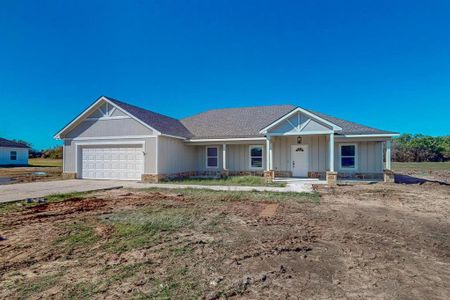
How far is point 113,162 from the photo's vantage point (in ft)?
56.9

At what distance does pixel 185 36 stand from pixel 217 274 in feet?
66.5

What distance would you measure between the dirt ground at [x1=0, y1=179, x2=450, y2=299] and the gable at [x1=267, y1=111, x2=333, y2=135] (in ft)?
24.6

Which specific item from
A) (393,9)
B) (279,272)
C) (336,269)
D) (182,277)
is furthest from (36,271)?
(393,9)

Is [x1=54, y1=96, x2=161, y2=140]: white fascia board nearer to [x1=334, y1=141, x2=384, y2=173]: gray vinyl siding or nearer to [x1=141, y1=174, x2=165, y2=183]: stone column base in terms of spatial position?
[x1=141, y1=174, x2=165, y2=183]: stone column base

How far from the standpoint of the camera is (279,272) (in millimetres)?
3723

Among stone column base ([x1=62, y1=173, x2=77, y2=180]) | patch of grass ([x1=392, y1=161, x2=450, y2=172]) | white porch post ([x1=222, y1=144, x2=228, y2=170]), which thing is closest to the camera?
stone column base ([x1=62, y1=173, x2=77, y2=180])

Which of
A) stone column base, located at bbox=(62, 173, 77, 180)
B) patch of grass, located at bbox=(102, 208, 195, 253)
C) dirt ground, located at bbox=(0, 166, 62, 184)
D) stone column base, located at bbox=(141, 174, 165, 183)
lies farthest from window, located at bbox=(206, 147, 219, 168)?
patch of grass, located at bbox=(102, 208, 195, 253)

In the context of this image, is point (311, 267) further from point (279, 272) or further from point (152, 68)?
point (152, 68)

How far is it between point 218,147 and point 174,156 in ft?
11.9

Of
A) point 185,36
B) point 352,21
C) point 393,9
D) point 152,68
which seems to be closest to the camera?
point 393,9

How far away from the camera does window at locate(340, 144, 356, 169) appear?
16906 millimetres

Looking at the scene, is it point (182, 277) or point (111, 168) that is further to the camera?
point (111, 168)

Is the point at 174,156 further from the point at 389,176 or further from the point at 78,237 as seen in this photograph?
the point at 389,176

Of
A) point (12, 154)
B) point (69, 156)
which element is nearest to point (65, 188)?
point (69, 156)
